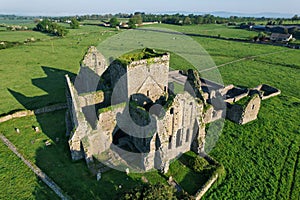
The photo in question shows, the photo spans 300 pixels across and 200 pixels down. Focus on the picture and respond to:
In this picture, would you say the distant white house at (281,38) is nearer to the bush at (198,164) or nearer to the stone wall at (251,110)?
the stone wall at (251,110)

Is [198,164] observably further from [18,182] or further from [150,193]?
[18,182]

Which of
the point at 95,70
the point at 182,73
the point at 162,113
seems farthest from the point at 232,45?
the point at 162,113

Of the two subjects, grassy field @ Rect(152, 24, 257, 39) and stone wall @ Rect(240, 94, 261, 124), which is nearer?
stone wall @ Rect(240, 94, 261, 124)

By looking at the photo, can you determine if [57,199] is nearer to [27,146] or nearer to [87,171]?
[87,171]

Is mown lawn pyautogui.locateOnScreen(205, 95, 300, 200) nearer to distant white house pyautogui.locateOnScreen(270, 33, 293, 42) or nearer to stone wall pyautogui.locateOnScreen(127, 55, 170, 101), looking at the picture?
stone wall pyautogui.locateOnScreen(127, 55, 170, 101)

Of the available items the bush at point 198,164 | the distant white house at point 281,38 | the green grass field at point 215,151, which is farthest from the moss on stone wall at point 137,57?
the distant white house at point 281,38

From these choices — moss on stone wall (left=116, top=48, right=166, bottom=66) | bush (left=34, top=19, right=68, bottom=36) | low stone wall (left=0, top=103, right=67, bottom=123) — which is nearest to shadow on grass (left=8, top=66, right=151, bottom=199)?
low stone wall (left=0, top=103, right=67, bottom=123)

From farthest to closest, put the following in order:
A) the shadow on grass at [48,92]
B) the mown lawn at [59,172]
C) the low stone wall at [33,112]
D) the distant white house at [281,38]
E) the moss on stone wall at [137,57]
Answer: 1. the distant white house at [281,38]
2. the shadow on grass at [48,92]
3. the low stone wall at [33,112]
4. the moss on stone wall at [137,57]
5. the mown lawn at [59,172]

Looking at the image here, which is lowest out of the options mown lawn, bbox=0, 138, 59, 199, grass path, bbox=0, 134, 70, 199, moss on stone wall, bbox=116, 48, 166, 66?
mown lawn, bbox=0, 138, 59, 199

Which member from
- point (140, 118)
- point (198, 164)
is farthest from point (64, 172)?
point (198, 164)
